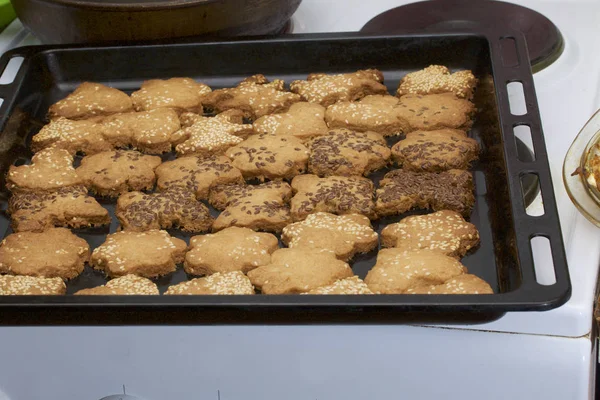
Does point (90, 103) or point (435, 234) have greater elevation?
point (90, 103)

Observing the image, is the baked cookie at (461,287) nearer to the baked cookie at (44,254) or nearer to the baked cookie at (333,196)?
the baked cookie at (333,196)

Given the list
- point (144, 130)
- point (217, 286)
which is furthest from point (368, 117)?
point (217, 286)

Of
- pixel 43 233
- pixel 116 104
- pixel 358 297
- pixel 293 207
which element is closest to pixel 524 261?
pixel 358 297

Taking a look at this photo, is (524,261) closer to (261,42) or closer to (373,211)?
(373,211)

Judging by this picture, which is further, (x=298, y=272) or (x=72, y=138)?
(x=72, y=138)

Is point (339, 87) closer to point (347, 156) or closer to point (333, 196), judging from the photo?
point (347, 156)


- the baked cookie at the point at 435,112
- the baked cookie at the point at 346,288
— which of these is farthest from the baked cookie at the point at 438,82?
the baked cookie at the point at 346,288

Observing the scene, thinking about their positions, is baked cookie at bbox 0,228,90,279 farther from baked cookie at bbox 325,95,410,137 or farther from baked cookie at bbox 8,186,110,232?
baked cookie at bbox 325,95,410,137
